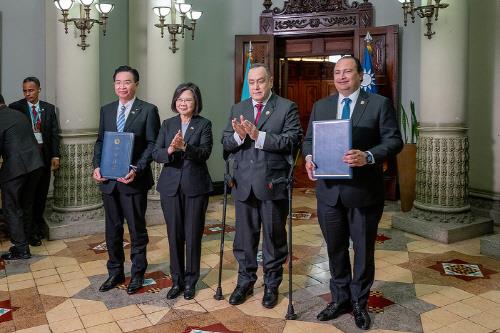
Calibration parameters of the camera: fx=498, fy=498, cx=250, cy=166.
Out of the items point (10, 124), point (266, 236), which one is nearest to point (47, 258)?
point (10, 124)

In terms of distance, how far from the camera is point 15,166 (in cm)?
452

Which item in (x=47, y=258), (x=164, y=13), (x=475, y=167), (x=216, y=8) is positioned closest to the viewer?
(x=47, y=258)

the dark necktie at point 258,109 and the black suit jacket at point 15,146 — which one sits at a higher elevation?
the dark necktie at point 258,109

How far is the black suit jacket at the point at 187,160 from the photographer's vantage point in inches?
135

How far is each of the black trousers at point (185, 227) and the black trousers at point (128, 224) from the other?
26 cm

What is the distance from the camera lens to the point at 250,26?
842cm

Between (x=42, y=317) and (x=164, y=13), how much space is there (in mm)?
3822

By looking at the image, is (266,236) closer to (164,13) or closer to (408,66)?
(164,13)

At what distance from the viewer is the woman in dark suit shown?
344 cm

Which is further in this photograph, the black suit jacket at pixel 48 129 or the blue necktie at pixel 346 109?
the black suit jacket at pixel 48 129

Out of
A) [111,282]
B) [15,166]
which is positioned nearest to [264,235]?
[111,282]

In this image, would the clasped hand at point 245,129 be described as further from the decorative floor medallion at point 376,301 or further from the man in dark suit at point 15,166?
the man in dark suit at point 15,166

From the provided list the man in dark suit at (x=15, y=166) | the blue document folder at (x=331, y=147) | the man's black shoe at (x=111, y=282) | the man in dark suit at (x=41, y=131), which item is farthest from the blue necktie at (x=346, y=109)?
the man in dark suit at (x=41, y=131)

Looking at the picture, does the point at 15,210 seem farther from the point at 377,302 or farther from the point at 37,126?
the point at 377,302
